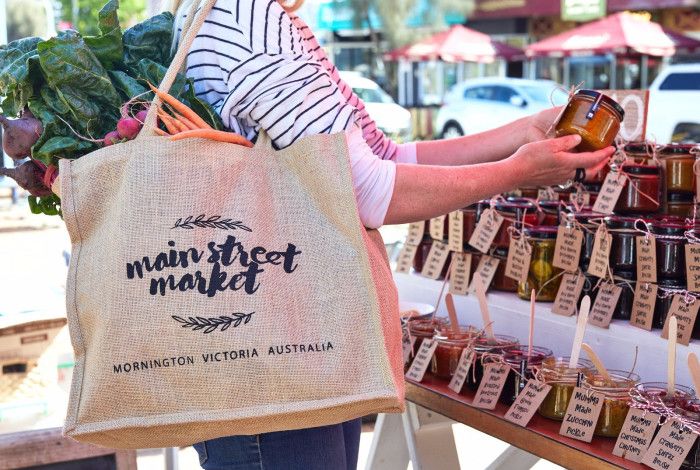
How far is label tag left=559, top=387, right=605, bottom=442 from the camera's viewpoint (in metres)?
1.79

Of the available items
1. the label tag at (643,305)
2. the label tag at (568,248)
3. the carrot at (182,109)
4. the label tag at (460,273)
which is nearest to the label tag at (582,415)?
the label tag at (643,305)

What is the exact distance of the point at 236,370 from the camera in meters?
1.39

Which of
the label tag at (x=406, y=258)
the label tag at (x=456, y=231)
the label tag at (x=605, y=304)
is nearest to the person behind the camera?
the label tag at (x=605, y=304)

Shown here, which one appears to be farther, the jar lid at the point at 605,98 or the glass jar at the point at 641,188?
the glass jar at the point at 641,188

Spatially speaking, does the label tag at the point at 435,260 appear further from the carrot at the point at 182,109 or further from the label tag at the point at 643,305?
the carrot at the point at 182,109

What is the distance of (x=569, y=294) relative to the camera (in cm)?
213

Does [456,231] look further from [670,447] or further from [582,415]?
[670,447]

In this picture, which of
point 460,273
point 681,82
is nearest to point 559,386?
point 460,273

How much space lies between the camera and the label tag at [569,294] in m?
2.11

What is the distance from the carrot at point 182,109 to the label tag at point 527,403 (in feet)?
2.83

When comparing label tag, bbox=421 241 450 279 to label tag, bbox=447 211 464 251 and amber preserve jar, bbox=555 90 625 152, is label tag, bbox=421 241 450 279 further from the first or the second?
amber preserve jar, bbox=555 90 625 152

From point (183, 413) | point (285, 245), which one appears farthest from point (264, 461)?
point (285, 245)

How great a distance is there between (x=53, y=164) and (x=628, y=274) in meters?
1.18

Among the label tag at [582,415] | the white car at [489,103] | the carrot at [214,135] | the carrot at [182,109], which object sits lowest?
the white car at [489,103]
